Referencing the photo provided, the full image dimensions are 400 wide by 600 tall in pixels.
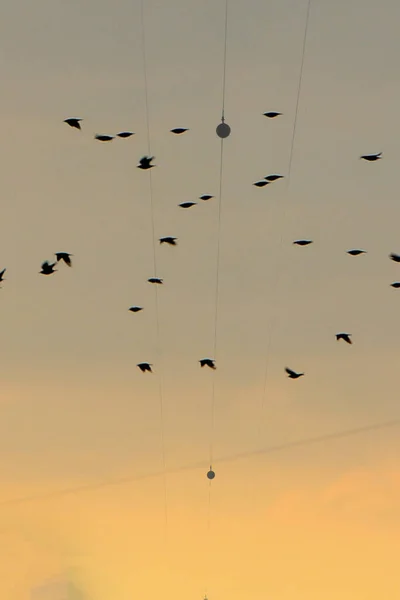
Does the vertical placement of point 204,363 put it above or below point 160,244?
below

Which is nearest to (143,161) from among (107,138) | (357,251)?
(107,138)

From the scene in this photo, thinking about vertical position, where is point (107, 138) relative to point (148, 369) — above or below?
above

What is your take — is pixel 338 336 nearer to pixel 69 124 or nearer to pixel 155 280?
pixel 155 280

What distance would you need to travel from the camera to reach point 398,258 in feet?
331

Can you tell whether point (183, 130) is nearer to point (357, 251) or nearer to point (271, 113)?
point (271, 113)

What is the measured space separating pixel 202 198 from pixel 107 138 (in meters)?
6.02

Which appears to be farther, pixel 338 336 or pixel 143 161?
pixel 338 336

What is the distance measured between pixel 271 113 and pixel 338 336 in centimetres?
1384

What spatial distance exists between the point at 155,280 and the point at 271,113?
457 inches

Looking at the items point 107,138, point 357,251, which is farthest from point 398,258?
point 107,138

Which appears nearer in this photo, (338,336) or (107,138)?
(107,138)

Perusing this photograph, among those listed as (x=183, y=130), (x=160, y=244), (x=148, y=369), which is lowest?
(x=148, y=369)

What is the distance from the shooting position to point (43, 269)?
326 feet

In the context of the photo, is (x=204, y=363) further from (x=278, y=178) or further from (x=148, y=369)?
(x=278, y=178)
